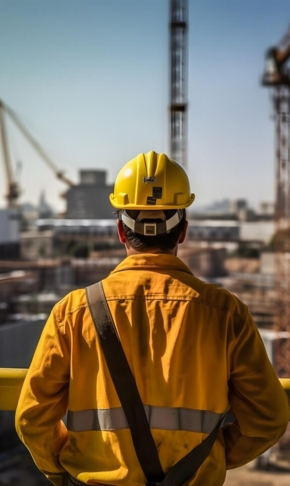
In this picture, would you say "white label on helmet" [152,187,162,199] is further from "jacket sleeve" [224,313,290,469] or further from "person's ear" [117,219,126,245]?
"jacket sleeve" [224,313,290,469]

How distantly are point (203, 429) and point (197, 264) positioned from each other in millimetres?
34492

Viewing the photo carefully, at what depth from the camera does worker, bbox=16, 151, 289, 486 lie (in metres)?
1.07

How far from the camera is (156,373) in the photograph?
1061 mm

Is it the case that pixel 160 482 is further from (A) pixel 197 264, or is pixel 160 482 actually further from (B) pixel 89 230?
(B) pixel 89 230

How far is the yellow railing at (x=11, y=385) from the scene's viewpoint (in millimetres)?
1408

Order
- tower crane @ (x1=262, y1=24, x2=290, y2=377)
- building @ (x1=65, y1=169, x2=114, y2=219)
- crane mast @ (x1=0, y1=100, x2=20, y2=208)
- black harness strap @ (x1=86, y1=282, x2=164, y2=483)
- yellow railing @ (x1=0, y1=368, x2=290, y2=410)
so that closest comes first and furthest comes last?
black harness strap @ (x1=86, y1=282, x2=164, y2=483) < yellow railing @ (x1=0, y1=368, x2=290, y2=410) < tower crane @ (x1=262, y1=24, x2=290, y2=377) < crane mast @ (x1=0, y1=100, x2=20, y2=208) < building @ (x1=65, y1=169, x2=114, y2=219)

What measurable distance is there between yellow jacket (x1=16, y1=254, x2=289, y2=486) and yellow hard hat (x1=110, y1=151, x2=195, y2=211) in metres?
0.13

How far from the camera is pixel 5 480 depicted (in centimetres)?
190

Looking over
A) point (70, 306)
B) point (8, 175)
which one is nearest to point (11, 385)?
point (70, 306)

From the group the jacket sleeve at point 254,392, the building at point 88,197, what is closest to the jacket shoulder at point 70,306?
the jacket sleeve at point 254,392

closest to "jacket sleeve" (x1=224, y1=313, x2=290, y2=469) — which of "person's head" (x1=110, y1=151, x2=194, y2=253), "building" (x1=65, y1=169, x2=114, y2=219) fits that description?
"person's head" (x1=110, y1=151, x2=194, y2=253)

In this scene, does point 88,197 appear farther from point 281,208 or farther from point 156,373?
point 156,373

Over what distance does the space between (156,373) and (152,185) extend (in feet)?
1.39

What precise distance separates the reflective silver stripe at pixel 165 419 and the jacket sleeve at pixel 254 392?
7 centimetres
